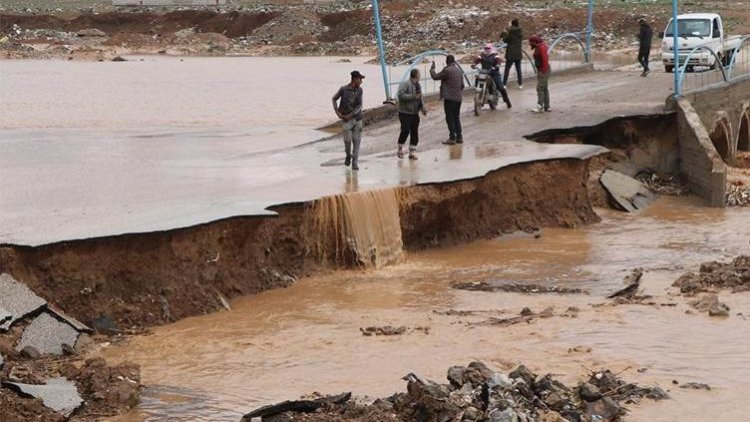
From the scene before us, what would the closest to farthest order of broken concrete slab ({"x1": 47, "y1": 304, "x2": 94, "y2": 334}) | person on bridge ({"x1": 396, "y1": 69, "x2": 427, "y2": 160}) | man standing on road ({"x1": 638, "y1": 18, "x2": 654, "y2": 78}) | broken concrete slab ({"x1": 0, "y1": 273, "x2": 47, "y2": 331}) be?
1. broken concrete slab ({"x1": 0, "y1": 273, "x2": 47, "y2": 331})
2. broken concrete slab ({"x1": 47, "y1": 304, "x2": 94, "y2": 334})
3. person on bridge ({"x1": 396, "y1": 69, "x2": 427, "y2": 160})
4. man standing on road ({"x1": 638, "y1": 18, "x2": 654, "y2": 78})

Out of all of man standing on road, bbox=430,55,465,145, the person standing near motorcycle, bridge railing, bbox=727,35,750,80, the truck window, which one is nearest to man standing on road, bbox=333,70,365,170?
man standing on road, bbox=430,55,465,145

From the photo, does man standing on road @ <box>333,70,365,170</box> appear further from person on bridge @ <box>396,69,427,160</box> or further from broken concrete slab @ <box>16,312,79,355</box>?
broken concrete slab @ <box>16,312,79,355</box>

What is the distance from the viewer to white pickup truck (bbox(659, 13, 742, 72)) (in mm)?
31609

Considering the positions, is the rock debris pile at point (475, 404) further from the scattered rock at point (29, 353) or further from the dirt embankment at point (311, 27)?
the dirt embankment at point (311, 27)

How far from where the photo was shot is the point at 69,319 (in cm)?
1408

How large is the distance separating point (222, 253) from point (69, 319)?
8.31 feet

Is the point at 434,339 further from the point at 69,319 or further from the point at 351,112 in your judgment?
the point at 351,112

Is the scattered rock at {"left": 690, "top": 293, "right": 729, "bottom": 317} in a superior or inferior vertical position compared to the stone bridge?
inferior

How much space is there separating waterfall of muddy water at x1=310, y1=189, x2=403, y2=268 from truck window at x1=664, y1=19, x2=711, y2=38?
18497mm

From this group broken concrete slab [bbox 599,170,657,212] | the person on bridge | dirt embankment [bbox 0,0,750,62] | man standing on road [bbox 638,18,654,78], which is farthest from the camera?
dirt embankment [bbox 0,0,750,62]

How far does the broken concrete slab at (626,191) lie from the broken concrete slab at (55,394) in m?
13.2

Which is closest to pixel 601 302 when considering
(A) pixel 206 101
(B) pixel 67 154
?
(B) pixel 67 154

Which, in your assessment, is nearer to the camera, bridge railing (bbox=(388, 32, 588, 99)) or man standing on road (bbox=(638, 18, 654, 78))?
bridge railing (bbox=(388, 32, 588, 99))

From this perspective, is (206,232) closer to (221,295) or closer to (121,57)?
(221,295)
